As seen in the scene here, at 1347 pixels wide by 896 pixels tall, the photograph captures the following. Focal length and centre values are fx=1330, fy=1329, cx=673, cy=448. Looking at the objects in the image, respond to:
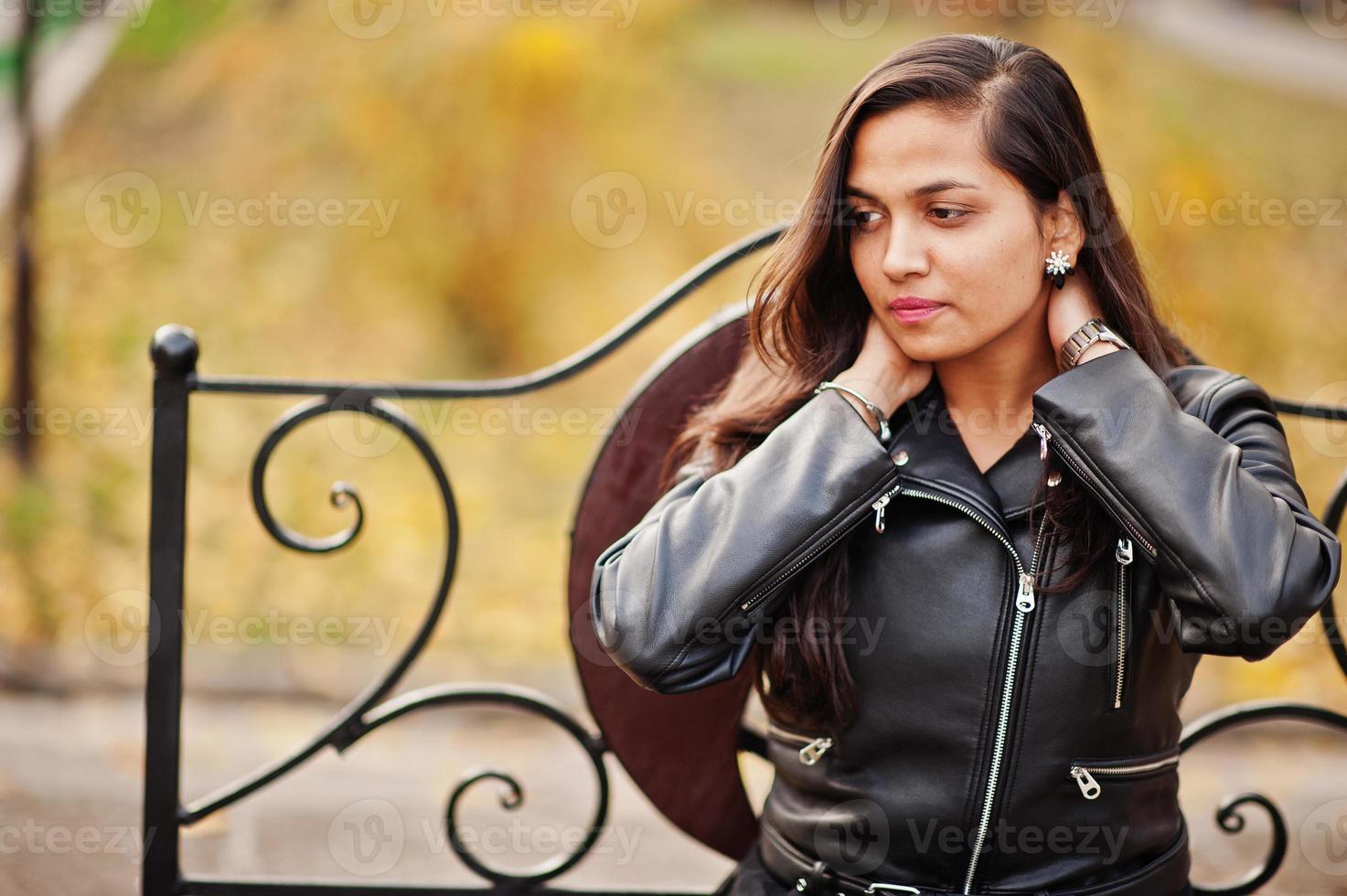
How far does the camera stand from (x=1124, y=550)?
173 cm

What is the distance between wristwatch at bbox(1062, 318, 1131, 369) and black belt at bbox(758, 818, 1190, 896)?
0.68 metres

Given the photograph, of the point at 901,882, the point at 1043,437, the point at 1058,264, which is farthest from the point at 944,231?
the point at 901,882

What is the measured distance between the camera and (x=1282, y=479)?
173 centimetres

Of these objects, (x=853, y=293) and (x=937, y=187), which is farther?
(x=853, y=293)

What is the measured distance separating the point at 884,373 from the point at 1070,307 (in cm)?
27

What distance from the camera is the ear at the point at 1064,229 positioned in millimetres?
1781

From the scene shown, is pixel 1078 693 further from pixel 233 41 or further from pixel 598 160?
pixel 233 41

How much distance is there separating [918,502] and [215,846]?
2140mm

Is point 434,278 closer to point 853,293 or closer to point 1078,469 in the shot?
point 853,293

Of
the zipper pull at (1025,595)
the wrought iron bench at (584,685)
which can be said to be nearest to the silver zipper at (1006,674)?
the zipper pull at (1025,595)

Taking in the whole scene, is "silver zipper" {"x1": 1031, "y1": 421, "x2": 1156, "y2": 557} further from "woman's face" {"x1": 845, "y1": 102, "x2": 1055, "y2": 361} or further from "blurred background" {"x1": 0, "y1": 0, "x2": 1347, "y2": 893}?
"blurred background" {"x1": 0, "y1": 0, "x2": 1347, "y2": 893}

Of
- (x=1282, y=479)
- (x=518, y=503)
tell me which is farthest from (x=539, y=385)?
(x=518, y=503)

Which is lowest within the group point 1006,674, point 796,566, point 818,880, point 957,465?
point 818,880

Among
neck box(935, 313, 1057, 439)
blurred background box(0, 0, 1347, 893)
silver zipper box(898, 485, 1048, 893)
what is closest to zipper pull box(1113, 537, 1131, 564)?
silver zipper box(898, 485, 1048, 893)
